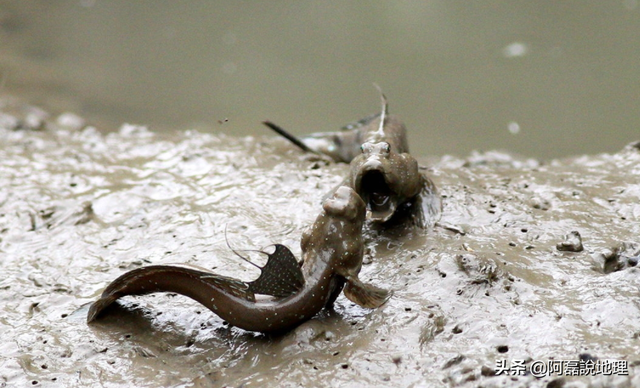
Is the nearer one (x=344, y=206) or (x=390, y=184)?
(x=344, y=206)

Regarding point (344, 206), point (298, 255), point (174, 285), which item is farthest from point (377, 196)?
point (174, 285)

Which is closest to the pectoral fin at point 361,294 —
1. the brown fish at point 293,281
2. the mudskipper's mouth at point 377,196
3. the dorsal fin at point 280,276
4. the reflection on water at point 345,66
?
the brown fish at point 293,281

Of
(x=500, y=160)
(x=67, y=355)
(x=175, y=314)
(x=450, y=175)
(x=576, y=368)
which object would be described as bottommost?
(x=67, y=355)

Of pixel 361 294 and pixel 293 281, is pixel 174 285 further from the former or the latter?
pixel 361 294

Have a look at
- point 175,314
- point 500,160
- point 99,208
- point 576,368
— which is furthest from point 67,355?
point 500,160

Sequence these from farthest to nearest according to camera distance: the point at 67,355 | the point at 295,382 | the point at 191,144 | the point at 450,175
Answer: the point at 191,144, the point at 450,175, the point at 67,355, the point at 295,382

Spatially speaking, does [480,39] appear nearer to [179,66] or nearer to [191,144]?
[179,66]
